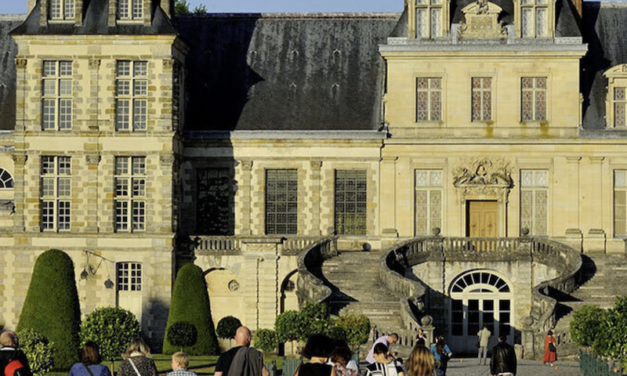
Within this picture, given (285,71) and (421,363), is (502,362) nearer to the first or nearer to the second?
(421,363)

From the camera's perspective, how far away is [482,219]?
47.4 meters

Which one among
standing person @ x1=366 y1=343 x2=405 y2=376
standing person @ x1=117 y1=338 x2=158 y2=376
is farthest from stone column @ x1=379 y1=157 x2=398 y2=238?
standing person @ x1=117 y1=338 x2=158 y2=376

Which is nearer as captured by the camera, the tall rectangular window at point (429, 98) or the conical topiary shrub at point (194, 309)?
the conical topiary shrub at point (194, 309)

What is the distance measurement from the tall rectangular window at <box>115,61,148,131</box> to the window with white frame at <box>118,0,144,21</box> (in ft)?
4.88

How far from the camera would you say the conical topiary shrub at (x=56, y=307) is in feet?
119

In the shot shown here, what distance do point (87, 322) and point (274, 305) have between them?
437 inches

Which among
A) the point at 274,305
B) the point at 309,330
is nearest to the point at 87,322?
the point at 309,330

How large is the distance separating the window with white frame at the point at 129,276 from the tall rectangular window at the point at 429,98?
10310mm

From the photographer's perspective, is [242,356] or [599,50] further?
[599,50]

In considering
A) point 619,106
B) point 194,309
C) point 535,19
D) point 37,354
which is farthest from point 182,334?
point 619,106

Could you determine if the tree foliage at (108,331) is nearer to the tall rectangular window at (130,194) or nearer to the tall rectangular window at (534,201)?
the tall rectangular window at (130,194)

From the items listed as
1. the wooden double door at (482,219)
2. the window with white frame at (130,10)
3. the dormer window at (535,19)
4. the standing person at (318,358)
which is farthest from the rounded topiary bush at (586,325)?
the window with white frame at (130,10)

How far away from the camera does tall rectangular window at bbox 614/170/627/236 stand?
47.1 metres

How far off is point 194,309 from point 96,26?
9.78 metres
